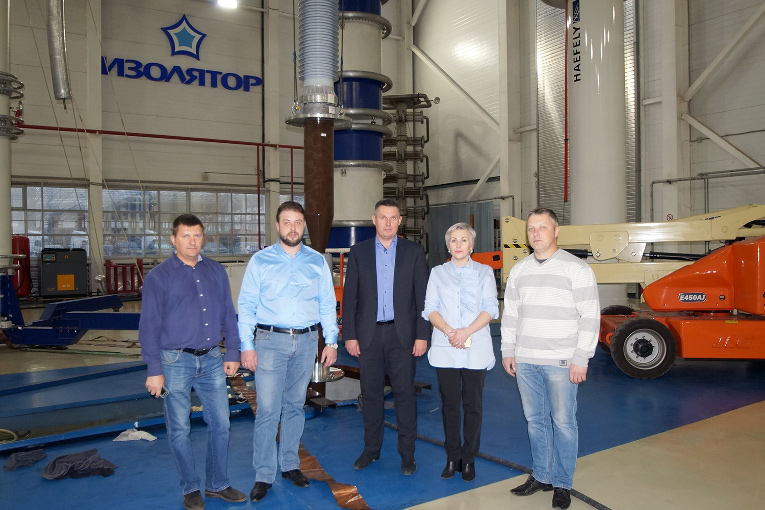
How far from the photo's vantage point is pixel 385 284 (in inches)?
160

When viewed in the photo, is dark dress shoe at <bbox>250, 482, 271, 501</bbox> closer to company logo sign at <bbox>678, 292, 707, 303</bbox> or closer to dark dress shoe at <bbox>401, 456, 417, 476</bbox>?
dark dress shoe at <bbox>401, 456, 417, 476</bbox>

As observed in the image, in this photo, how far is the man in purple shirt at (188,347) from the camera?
3.33 meters

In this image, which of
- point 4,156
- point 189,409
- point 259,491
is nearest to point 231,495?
point 259,491

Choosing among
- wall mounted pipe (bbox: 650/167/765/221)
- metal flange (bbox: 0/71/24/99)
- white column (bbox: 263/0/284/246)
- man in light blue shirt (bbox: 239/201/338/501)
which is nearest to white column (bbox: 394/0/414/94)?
white column (bbox: 263/0/284/246)

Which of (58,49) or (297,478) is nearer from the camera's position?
(297,478)

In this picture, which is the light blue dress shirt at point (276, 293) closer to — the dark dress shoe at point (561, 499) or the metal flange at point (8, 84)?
the dark dress shoe at point (561, 499)

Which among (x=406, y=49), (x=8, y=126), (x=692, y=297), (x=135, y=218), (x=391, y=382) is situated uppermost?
(x=406, y=49)

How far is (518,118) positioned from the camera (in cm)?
A: 1711

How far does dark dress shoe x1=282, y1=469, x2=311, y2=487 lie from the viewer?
380 cm

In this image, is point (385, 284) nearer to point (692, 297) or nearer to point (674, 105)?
point (692, 297)

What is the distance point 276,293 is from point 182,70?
15.7m

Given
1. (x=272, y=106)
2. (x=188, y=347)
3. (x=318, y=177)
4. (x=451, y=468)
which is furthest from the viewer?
Answer: (x=272, y=106)

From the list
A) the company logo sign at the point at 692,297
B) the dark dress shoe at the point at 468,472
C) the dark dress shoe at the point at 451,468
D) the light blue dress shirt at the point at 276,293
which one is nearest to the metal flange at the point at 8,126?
the light blue dress shirt at the point at 276,293

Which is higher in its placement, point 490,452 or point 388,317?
point 388,317
